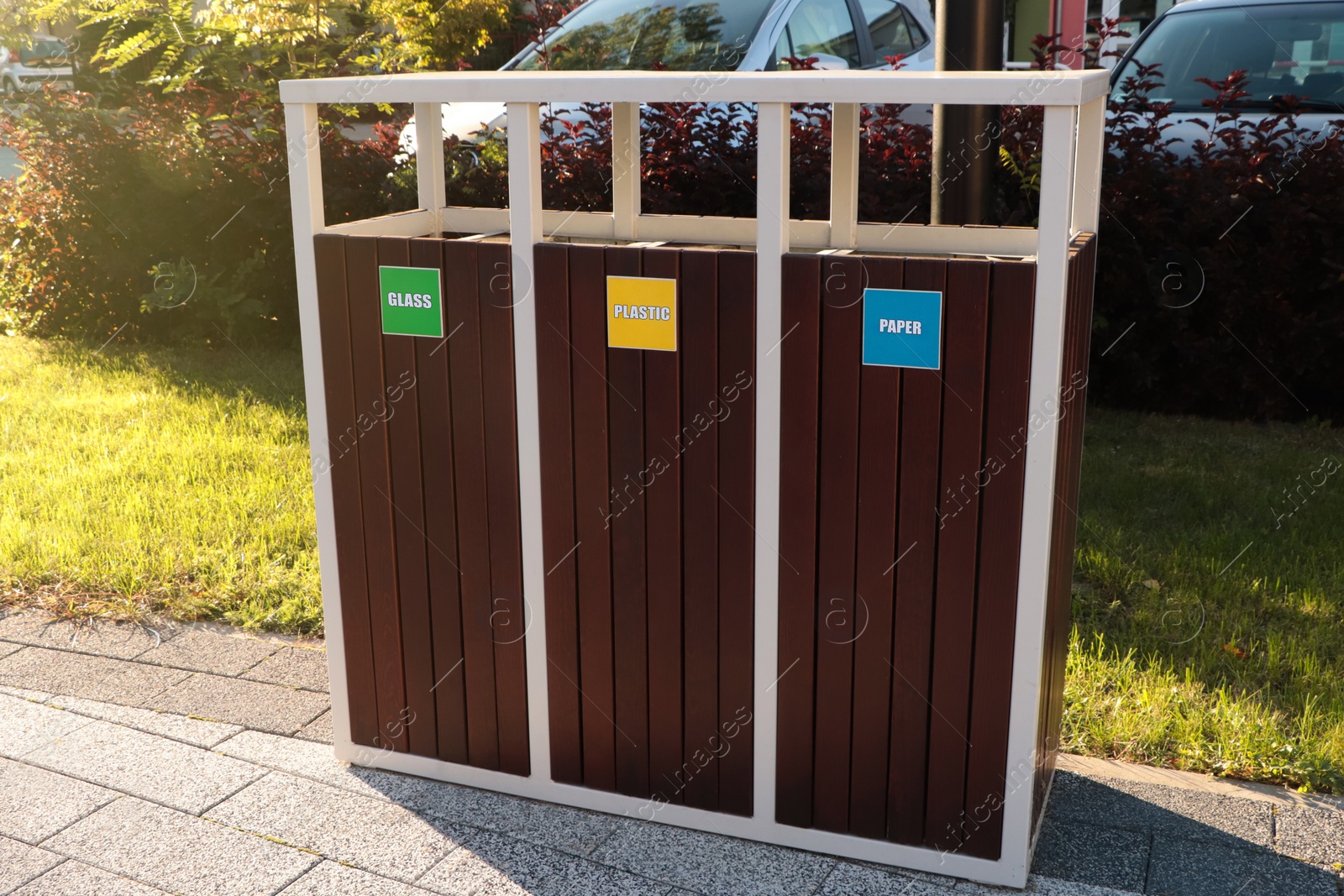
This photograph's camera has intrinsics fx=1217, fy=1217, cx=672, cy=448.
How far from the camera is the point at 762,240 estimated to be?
274 centimetres

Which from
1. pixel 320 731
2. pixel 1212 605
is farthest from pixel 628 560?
pixel 1212 605

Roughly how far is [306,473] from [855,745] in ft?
12.1

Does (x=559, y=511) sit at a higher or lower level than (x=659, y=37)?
lower

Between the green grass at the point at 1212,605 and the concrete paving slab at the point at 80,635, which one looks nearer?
the green grass at the point at 1212,605

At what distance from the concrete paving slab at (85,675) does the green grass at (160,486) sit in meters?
0.35

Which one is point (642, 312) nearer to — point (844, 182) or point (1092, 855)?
point (844, 182)

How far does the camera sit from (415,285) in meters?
3.08

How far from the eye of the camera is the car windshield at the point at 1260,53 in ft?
21.5

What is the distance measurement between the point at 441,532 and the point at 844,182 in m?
1.41

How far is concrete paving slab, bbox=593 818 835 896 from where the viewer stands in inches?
117

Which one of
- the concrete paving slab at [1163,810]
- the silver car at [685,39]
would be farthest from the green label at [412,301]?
the silver car at [685,39]

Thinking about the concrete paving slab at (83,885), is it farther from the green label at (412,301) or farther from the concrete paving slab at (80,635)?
the green label at (412,301)

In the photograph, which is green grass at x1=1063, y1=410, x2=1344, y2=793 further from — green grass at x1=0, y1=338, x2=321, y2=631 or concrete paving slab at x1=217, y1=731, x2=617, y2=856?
green grass at x1=0, y1=338, x2=321, y2=631

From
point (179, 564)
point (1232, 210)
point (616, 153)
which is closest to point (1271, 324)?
point (1232, 210)
